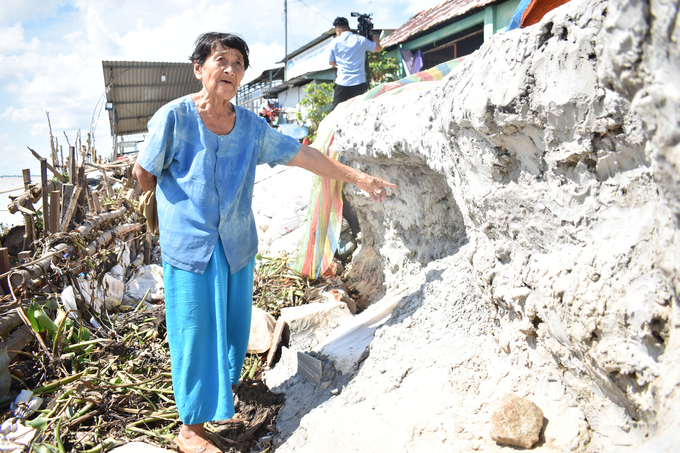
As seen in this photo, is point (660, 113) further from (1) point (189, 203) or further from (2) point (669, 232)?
(1) point (189, 203)

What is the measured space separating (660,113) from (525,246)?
902 mm

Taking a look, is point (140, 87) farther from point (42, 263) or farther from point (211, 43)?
point (211, 43)

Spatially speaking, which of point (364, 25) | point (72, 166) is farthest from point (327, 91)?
point (72, 166)

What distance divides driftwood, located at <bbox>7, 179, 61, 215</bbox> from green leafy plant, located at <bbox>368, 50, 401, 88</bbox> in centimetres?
673

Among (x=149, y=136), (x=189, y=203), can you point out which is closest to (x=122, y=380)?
(x=189, y=203)

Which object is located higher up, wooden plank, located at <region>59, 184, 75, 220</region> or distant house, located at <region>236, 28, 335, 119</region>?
distant house, located at <region>236, 28, 335, 119</region>

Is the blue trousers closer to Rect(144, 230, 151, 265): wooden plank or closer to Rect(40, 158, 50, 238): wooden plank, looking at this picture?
Rect(40, 158, 50, 238): wooden plank

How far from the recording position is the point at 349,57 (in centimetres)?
523

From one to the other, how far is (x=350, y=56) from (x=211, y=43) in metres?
3.43

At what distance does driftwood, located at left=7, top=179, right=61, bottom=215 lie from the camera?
348 centimetres

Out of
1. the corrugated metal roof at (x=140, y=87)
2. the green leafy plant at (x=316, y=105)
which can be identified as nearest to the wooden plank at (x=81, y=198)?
the green leafy plant at (x=316, y=105)

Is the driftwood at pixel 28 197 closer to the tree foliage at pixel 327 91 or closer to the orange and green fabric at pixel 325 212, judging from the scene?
the orange and green fabric at pixel 325 212

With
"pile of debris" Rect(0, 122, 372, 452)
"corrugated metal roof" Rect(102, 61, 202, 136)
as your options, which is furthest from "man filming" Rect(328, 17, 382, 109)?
"corrugated metal roof" Rect(102, 61, 202, 136)

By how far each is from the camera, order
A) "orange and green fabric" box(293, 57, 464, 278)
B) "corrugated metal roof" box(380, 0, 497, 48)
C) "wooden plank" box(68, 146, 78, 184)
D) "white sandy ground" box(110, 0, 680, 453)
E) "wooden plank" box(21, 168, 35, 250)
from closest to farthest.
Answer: "white sandy ground" box(110, 0, 680, 453), "wooden plank" box(21, 168, 35, 250), "orange and green fabric" box(293, 57, 464, 278), "wooden plank" box(68, 146, 78, 184), "corrugated metal roof" box(380, 0, 497, 48)
